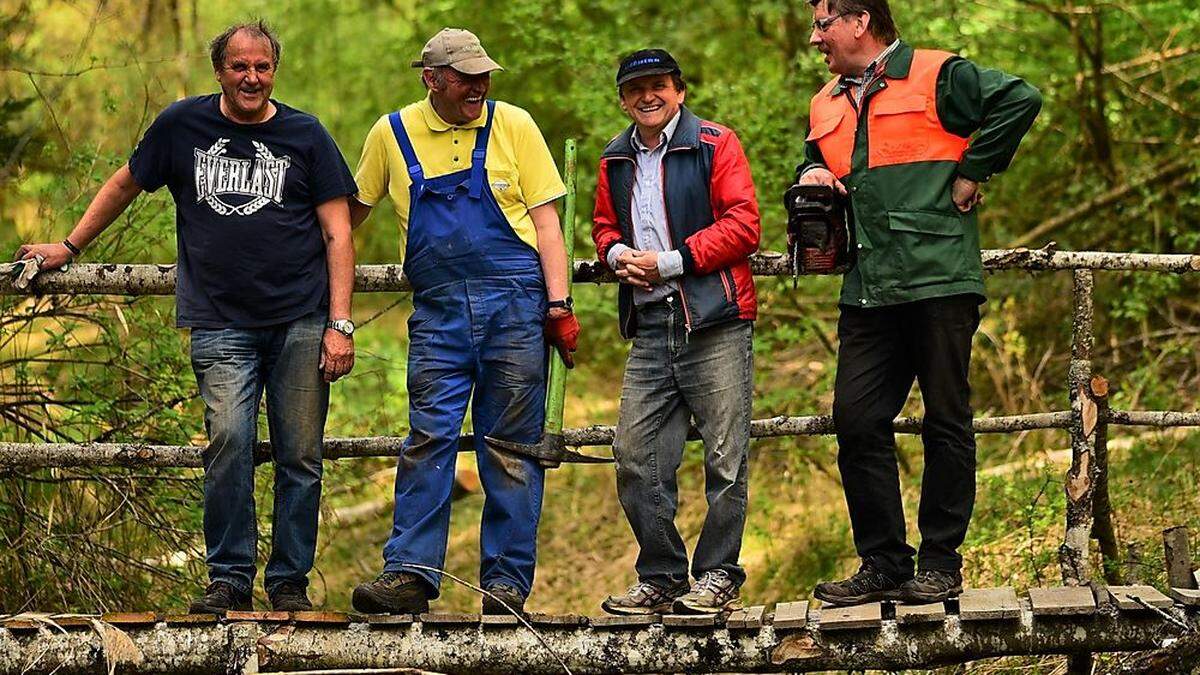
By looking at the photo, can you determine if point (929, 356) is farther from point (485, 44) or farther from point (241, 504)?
point (485, 44)

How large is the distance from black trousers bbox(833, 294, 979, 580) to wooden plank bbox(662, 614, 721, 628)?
0.59 m

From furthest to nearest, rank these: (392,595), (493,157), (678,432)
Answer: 1. (678,432)
2. (493,157)
3. (392,595)

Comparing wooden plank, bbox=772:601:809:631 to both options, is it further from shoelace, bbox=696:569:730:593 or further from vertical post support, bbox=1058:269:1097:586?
vertical post support, bbox=1058:269:1097:586

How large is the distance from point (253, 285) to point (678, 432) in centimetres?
156

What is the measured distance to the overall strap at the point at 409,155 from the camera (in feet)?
17.3

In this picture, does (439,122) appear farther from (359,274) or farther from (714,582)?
(714,582)

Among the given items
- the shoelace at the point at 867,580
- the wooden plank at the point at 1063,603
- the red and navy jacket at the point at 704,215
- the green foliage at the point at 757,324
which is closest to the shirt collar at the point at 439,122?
the red and navy jacket at the point at 704,215

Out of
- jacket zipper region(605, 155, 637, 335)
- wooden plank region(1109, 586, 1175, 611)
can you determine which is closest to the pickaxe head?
jacket zipper region(605, 155, 637, 335)

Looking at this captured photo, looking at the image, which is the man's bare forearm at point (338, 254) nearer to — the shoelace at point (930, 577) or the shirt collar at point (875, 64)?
the shirt collar at point (875, 64)

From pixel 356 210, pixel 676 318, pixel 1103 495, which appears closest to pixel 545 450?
pixel 676 318

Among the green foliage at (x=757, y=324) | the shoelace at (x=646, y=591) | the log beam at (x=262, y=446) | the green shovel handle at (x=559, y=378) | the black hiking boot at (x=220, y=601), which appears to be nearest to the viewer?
the black hiking boot at (x=220, y=601)

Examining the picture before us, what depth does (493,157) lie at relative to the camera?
5277 millimetres

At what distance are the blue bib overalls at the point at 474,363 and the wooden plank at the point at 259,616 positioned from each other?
1.27 feet

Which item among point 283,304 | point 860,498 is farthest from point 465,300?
point 860,498
